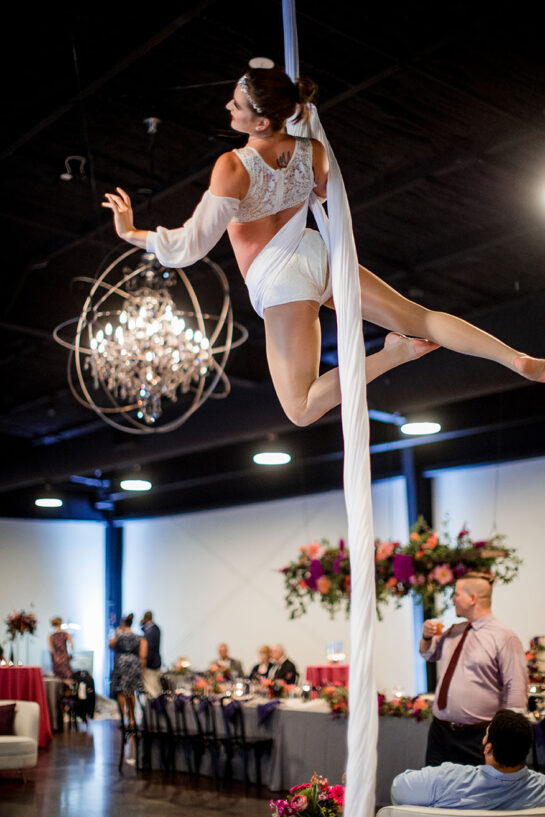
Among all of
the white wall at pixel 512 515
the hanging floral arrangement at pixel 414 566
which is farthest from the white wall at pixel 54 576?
the hanging floral arrangement at pixel 414 566

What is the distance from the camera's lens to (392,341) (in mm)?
2297

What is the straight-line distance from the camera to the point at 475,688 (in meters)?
4.69

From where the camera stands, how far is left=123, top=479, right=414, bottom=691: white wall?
1274 centimetres

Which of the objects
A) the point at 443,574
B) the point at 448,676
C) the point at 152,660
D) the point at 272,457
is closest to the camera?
the point at 448,676

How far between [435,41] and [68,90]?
209 centimetres

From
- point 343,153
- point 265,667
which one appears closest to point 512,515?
point 265,667

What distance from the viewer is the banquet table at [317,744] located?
6.39 meters

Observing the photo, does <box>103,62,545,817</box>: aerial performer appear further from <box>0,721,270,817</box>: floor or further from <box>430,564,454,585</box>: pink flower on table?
<box>0,721,270,817</box>: floor

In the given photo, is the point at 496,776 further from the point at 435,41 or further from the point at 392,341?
the point at 435,41

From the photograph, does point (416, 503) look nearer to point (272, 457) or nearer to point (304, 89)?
point (272, 457)

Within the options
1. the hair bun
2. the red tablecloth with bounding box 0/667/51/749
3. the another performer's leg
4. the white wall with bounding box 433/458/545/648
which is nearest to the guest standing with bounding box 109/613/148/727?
the red tablecloth with bounding box 0/667/51/749

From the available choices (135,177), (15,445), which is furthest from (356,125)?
(15,445)

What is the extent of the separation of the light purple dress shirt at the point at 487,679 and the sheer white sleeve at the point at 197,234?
329 centimetres

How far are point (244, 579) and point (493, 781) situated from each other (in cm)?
1188
